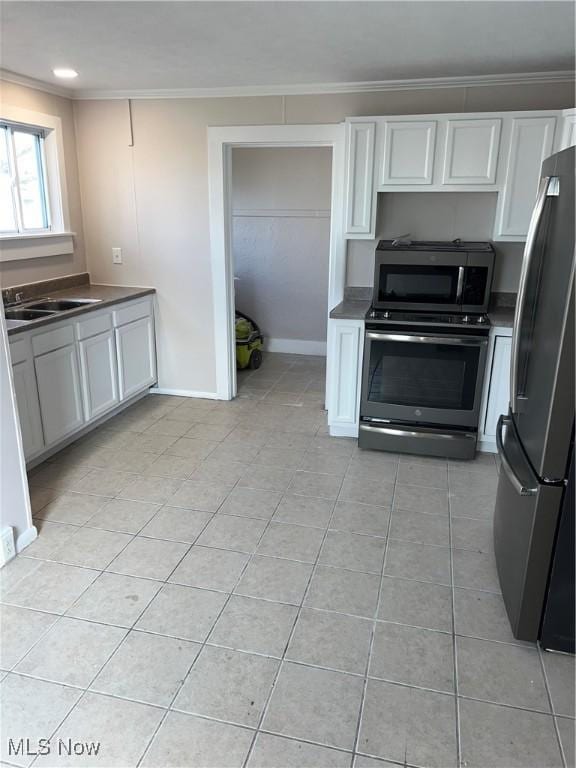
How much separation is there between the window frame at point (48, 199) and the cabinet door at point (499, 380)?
3.17 meters

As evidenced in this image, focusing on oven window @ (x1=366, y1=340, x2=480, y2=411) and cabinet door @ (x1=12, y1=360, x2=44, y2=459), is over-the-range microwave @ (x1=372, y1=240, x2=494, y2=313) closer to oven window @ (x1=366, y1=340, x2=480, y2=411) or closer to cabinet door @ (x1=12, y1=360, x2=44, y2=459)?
oven window @ (x1=366, y1=340, x2=480, y2=411)

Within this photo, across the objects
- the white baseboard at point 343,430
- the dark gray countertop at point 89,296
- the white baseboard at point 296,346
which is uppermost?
the dark gray countertop at point 89,296

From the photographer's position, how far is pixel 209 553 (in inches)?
96.9

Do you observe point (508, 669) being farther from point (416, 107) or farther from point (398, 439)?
point (416, 107)

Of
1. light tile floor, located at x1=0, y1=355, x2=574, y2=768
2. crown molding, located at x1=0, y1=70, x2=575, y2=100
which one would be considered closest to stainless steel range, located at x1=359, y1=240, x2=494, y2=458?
light tile floor, located at x1=0, y1=355, x2=574, y2=768

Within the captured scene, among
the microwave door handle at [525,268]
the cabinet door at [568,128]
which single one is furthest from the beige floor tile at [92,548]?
the cabinet door at [568,128]

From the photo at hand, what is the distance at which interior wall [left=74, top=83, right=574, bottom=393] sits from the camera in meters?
3.73

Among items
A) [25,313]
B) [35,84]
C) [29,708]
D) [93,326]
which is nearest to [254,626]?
[29,708]

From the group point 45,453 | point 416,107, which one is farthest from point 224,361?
point 416,107

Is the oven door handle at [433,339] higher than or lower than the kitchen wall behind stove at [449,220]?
lower

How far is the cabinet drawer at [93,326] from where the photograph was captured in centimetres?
349

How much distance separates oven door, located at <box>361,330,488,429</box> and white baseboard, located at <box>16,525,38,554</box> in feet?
6.69

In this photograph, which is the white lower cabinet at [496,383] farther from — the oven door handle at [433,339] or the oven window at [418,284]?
the oven window at [418,284]

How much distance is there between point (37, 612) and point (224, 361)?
2563 millimetres
